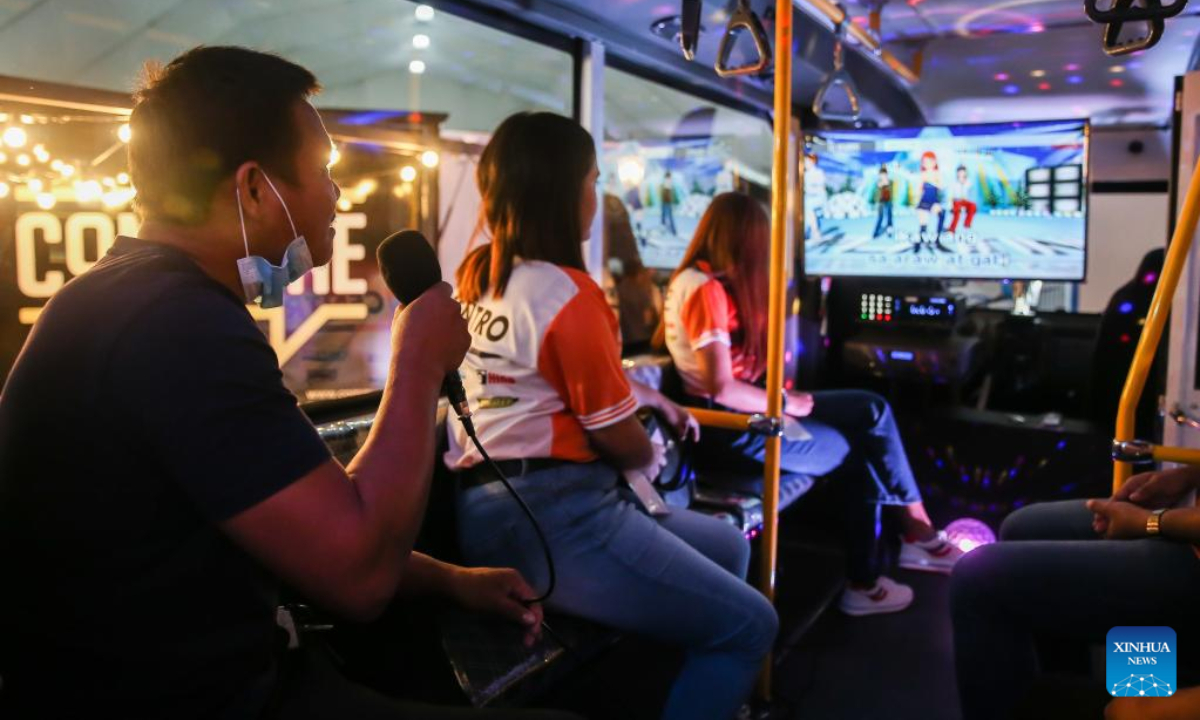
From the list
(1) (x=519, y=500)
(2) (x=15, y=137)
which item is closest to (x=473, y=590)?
(1) (x=519, y=500)

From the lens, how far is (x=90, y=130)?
2.17m

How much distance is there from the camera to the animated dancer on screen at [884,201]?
4.04 metres

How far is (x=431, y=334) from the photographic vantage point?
4.39ft

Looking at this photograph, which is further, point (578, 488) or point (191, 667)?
point (578, 488)

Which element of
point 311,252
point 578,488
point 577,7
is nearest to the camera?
point 311,252

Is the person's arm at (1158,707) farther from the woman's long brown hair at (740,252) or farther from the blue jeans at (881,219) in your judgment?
the blue jeans at (881,219)

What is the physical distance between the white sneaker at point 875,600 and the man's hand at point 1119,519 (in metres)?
Result: 1.45

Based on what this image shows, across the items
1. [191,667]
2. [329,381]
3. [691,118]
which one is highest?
[691,118]

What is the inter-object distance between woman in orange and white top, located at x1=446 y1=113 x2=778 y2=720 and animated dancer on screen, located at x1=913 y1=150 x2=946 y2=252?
2373mm

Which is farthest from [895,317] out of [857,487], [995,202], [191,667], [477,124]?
[191,667]

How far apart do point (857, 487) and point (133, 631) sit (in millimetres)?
3008

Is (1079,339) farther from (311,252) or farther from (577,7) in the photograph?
(311,252)

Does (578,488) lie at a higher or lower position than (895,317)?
lower

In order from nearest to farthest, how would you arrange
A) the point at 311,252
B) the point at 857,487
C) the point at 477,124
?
the point at 311,252 < the point at 857,487 < the point at 477,124
